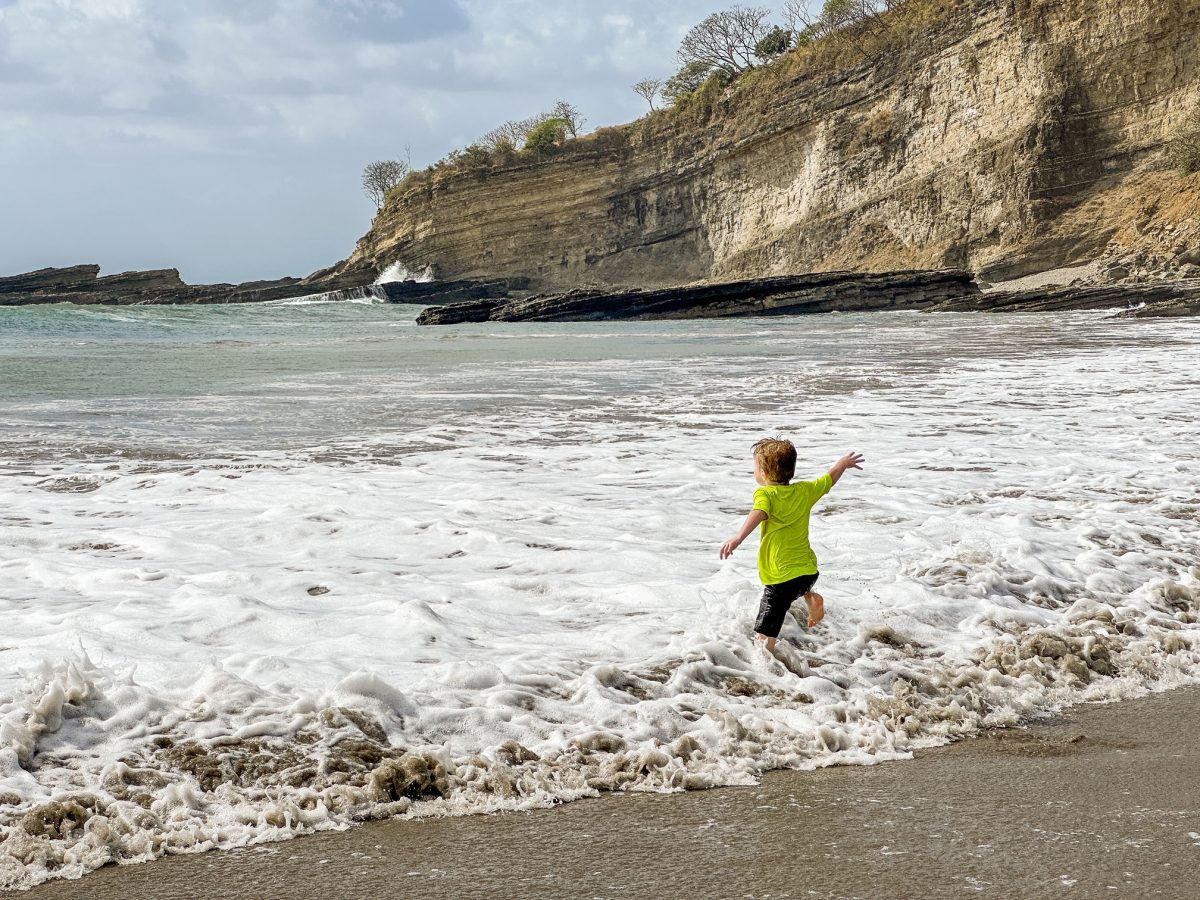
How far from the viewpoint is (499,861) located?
247cm

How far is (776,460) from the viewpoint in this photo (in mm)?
4047

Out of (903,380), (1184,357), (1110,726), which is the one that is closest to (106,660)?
(1110,726)

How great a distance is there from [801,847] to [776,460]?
5.82 feet

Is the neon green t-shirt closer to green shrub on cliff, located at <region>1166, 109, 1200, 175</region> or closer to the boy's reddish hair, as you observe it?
the boy's reddish hair

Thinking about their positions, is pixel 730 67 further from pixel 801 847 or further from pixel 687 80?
pixel 801 847

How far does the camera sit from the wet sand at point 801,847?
2.31 meters

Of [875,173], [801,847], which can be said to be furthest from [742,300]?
[801,847]

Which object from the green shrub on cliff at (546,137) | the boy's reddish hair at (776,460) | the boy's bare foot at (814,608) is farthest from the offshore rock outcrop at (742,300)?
the boy's bare foot at (814,608)

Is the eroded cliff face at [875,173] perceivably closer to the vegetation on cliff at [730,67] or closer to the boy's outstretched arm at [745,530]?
the vegetation on cliff at [730,67]

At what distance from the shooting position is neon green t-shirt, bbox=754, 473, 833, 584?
395 cm

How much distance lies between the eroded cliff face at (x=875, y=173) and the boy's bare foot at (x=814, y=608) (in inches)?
1619

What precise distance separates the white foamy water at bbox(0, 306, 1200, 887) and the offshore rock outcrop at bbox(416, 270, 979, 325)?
29.4 meters

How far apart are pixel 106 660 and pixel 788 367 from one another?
1292 cm

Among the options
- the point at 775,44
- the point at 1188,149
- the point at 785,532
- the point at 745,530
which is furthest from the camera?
the point at 775,44
